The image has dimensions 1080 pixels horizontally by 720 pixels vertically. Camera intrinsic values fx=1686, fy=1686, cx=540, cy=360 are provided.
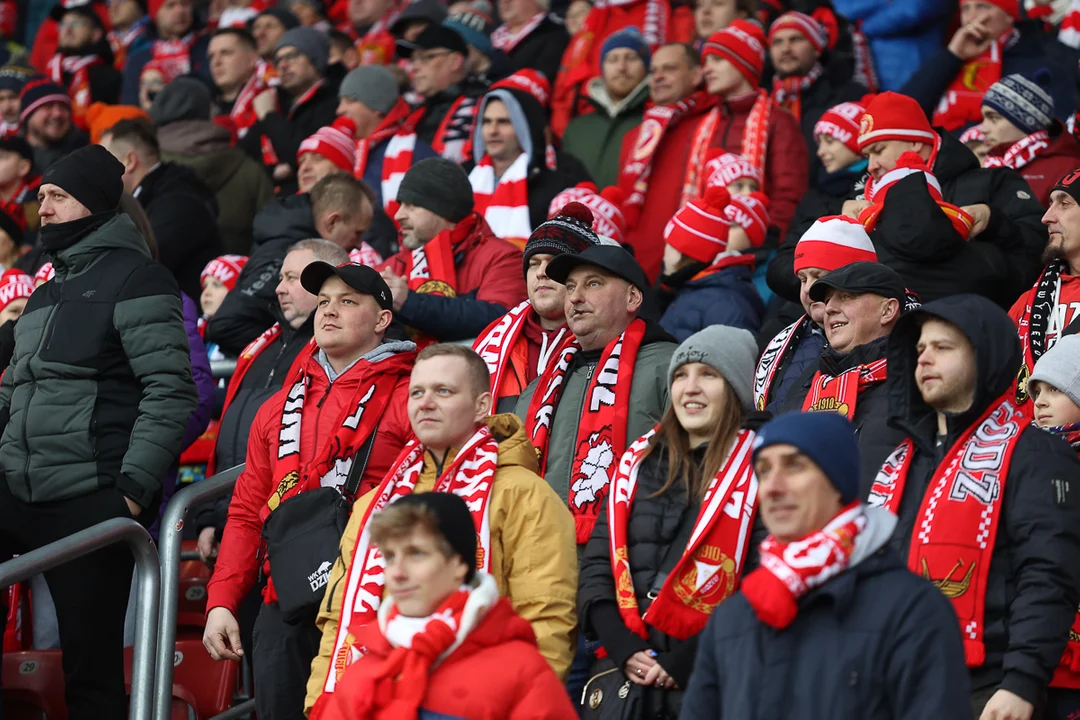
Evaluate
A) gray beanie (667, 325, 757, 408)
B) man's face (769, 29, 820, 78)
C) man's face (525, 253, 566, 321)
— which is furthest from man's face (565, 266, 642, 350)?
man's face (769, 29, 820, 78)

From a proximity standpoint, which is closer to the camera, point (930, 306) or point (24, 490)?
point (930, 306)

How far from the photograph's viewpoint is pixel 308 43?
12.0 metres

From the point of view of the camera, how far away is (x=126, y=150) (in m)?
9.25

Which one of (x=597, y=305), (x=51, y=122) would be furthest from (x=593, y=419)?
(x=51, y=122)

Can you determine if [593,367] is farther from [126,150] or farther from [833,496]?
[126,150]

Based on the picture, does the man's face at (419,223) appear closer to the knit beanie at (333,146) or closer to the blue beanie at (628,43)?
the knit beanie at (333,146)

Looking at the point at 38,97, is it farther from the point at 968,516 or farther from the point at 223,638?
the point at 968,516

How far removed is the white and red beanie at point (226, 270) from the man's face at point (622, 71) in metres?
2.90

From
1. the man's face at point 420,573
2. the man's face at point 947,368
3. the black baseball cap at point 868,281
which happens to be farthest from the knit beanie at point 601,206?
the man's face at point 420,573

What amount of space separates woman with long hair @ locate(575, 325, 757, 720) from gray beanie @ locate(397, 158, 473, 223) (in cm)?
265

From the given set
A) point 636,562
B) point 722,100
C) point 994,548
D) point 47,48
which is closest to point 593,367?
point 636,562

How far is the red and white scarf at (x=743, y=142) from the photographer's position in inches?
370

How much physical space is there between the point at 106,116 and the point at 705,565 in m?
7.74

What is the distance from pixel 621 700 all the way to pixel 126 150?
17.8 ft
